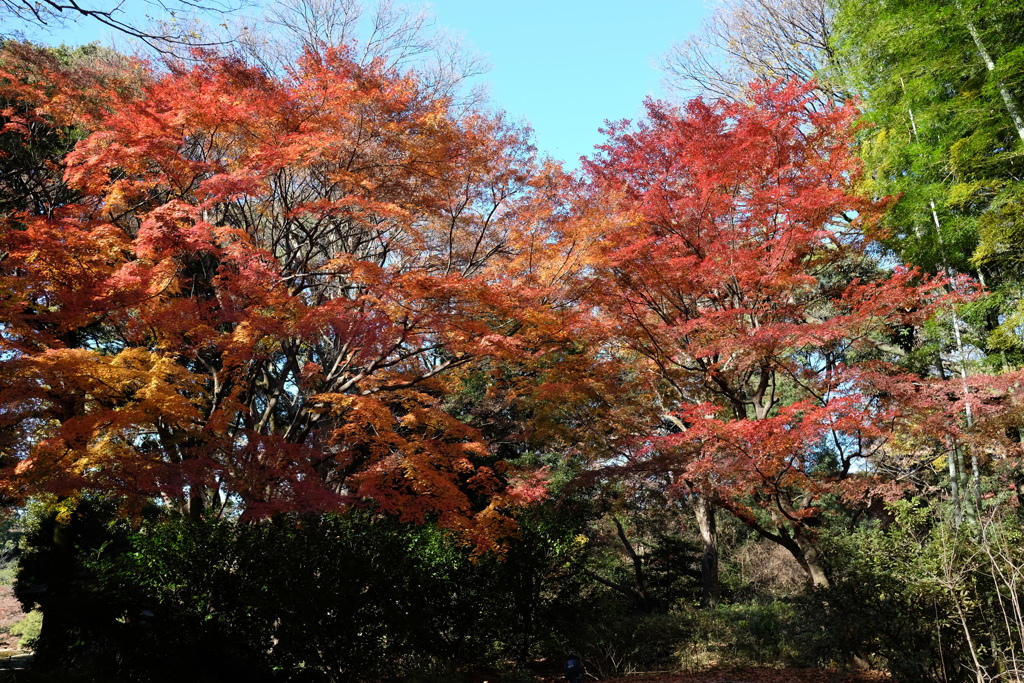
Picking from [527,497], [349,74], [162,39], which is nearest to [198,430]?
[527,497]

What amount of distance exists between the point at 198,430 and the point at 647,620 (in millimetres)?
6627

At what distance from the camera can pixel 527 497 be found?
925 centimetres

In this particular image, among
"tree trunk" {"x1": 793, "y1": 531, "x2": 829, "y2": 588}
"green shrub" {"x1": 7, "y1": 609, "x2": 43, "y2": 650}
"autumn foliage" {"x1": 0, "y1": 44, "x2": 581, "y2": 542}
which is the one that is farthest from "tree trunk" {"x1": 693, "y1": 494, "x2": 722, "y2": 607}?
"green shrub" {"x1": 7, "y1": 609, "x2": 43, "y2": 650}

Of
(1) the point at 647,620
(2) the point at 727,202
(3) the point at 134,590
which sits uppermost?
(2) the point at 727,202

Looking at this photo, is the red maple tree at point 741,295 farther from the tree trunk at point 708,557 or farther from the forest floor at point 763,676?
the tree trunk at point 708,557

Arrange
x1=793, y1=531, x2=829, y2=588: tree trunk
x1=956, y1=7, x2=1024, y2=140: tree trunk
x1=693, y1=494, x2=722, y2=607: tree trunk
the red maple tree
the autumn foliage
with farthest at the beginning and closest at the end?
1. x1=693, y1=494, x2=722, y2=607: tree trunk
2. x1=956, y1=7, x2=1024, y2=140: tree trunk
3. x1=793, y1=531, x2=829, y2=588: tree trunk
4. the red maple tree
5. the autumn foliage

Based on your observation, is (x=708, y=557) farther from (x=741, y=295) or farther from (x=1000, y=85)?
(x=1000, y=85)

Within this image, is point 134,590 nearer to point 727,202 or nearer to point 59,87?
Answer: point 59,87

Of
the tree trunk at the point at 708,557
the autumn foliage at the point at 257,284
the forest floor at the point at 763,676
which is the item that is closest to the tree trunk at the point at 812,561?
the forest floor at the point at 763,676

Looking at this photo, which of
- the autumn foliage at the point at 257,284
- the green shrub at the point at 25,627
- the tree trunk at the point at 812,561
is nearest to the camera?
the autumn foliage at the point at 257,284

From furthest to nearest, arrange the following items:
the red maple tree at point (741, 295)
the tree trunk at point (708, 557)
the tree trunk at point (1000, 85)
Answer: the tree trunk at point (708, 557) < the tree trunk at point (1000, 85) < the red maple tree at point (741, 295)

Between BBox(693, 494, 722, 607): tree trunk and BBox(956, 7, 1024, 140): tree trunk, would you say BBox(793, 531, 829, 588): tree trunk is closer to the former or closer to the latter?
BBox(693, 494, 722, 607): tree trunk

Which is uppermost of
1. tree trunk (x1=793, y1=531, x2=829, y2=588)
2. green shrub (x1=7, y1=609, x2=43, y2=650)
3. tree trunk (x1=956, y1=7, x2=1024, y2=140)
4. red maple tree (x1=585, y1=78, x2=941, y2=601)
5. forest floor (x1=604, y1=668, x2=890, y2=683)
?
tree trunk (x1=956, y1=7, x2=1024, y2=140)

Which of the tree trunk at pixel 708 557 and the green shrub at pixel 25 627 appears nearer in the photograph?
the tree trunk at pixel 708 557
